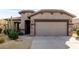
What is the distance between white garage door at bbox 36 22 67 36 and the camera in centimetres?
2652

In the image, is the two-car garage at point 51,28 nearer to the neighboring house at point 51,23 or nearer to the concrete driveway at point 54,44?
the neighboring house at point 51,23

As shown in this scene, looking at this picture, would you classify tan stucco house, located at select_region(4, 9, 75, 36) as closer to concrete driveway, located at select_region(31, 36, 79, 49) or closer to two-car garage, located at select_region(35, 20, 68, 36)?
two-car garage, located at select_region(35, 20, 68, 36)

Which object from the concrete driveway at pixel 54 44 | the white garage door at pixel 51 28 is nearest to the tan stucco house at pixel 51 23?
the white garage door at pixel 51 28

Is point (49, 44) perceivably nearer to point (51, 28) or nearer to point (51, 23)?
point (51, 28)

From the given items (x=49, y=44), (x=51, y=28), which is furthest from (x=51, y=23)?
(x=49, y=44)

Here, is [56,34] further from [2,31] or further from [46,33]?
[2,31]

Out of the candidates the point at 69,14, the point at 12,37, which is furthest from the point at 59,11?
the point at 12,37

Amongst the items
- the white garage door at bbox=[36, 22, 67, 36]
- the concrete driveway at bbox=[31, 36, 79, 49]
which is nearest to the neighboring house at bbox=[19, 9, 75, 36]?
the white garage door at bbox=[36, 22, 67, 36]

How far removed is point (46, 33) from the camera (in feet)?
87.1

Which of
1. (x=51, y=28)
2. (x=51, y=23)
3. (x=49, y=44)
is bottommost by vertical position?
(x=49, y=44)

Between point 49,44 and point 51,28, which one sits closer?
point 49,44

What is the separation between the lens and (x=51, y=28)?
26688 millimetres
